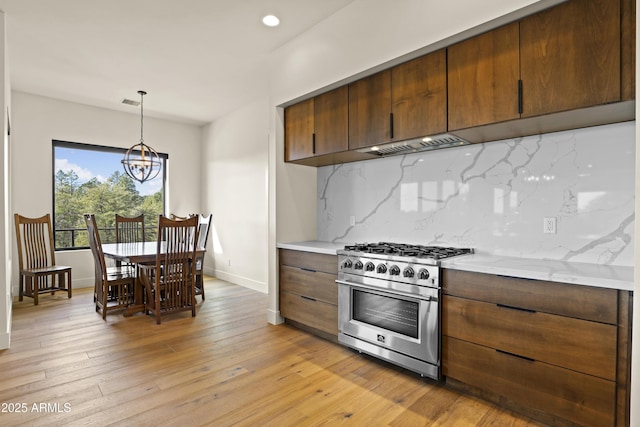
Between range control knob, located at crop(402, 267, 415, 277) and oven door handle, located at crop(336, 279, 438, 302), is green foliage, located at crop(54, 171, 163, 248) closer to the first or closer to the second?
oven door handle, located at crop(336, 279, 438, 302)

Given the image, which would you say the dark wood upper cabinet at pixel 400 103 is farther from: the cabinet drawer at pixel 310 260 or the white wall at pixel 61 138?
the white wall at pixel 61 138

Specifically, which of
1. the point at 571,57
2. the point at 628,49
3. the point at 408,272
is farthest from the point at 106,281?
the point at 628,49

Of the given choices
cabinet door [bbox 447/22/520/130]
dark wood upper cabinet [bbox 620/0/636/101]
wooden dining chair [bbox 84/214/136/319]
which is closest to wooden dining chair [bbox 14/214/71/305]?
wooden dining chair [bbox 84/214/136/319]

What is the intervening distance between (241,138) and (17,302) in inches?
144

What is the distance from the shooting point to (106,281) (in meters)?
3.78

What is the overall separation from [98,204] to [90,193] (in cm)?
21

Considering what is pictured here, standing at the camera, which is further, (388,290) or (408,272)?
(388,290)

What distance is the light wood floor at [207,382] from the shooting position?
1.99 m

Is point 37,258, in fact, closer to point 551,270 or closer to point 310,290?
point 310,290

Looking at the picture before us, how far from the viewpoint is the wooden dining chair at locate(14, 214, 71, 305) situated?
453cm

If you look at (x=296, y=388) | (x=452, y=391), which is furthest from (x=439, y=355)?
(x=296, y=388)

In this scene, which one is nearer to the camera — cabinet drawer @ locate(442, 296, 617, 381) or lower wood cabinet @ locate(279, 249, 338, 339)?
cabinet drawer @ locate(442, 296, 617, 381)

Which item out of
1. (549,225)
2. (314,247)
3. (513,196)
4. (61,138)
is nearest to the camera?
(549,225)

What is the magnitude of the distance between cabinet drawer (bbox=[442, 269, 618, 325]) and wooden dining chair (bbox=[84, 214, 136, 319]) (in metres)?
3.50
